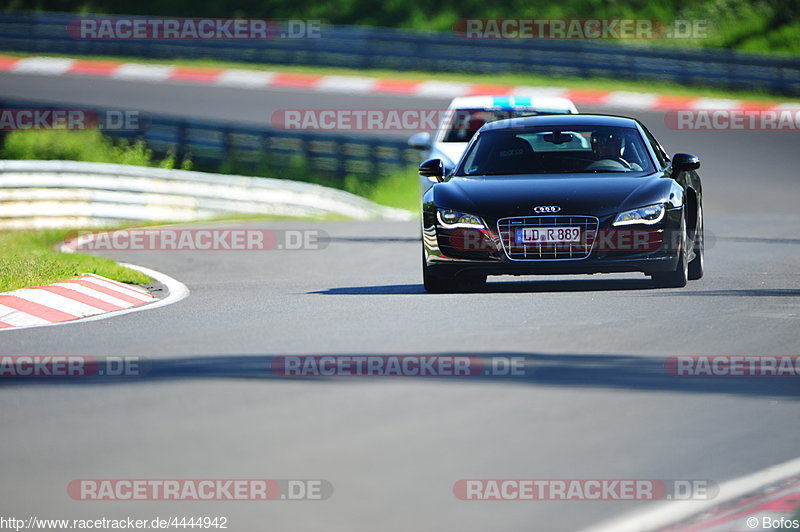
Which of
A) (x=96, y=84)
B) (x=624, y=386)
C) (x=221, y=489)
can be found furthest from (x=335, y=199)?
(x=221, y=489)

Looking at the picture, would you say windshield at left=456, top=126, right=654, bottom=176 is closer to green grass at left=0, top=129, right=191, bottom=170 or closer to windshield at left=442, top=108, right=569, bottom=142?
windshield at left=442, top=108, right=569, bottom=142

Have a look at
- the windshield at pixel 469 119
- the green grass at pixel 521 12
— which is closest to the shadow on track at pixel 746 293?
the windshield at pixel 469 119

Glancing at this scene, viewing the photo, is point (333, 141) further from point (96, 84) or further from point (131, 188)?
point (96, 84)

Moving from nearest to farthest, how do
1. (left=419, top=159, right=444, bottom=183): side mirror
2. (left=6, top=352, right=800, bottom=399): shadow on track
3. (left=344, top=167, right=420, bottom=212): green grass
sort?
(left=6, top=352, right=800, bottom=399): shadow on track, (left=419, top=159, right=444, bottom=183): side mirror, (left=344, top=167, right=420, bottom=212): green grass

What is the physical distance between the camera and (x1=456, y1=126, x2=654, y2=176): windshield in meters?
12.7

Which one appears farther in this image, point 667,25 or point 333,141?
point 667,25

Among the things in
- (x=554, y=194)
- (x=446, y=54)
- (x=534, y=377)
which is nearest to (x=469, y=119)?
(x=554, y=194)

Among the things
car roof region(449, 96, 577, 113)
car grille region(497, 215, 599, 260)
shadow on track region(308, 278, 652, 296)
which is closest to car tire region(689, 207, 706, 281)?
shadow on track region(308, 278, 652, 296)

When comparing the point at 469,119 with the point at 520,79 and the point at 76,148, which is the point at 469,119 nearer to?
the point at 76,148

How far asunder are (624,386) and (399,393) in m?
1.15

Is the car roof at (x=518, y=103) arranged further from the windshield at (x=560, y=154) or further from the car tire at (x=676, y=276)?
the car tire at (x=676, y=276)

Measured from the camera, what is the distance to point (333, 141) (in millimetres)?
27859

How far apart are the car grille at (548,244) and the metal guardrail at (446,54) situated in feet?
74.4

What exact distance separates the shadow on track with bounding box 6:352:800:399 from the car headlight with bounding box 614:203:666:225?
10.5 feet
